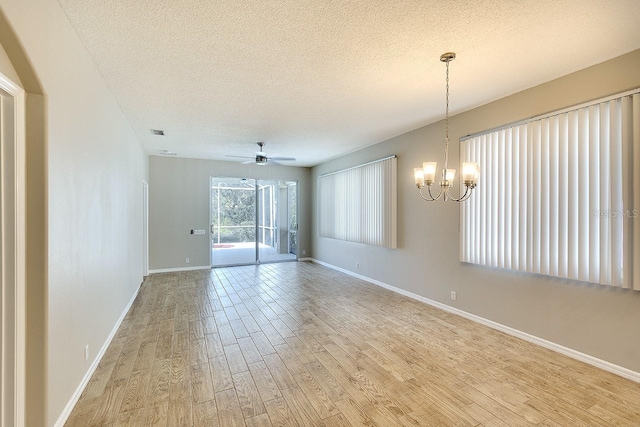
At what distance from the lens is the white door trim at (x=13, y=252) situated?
1.53 meters

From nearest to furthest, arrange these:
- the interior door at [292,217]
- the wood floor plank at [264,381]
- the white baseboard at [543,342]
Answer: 1. the wood floor plank at [264,381]
2. the white baseboard at [543,342]
3. the interior door at [292,217]

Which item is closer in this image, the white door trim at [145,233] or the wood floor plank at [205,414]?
the wood floor plank at [205,414]

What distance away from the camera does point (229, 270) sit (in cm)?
713

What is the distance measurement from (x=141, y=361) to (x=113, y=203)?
5.82 ft

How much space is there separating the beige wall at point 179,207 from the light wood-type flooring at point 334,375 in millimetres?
3021

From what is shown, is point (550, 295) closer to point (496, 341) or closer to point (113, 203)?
point (496, 341)

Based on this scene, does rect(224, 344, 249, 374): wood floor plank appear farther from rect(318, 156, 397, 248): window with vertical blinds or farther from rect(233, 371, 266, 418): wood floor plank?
rect(318, 156, 397, 248): window with vertical blinds

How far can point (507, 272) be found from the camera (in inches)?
135

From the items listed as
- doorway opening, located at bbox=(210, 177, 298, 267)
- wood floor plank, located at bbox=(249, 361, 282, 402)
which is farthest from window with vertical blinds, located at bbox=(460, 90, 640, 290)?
doorway opening, located at bbox=(210, 177, 298, 267)

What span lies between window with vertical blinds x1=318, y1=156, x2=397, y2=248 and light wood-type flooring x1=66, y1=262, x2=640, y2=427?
1736 millimetres

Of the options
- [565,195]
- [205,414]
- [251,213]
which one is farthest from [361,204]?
[205,414]

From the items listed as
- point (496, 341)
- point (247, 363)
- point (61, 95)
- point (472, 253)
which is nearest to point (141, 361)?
point (247, 363)

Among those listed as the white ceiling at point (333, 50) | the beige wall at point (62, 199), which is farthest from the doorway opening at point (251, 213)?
the beige wall at point (62, 199)

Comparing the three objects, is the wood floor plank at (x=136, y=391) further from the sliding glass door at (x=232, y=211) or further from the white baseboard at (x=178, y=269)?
the sliding glass door at (x=232, y=211)
